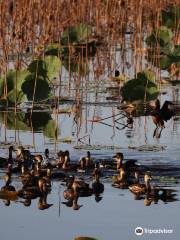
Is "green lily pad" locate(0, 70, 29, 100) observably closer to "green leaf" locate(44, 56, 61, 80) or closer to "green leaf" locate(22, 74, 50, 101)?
"green leaf" locate(22, 74, 50, 101)

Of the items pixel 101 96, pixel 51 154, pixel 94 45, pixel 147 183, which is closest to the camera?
pixel 147 183

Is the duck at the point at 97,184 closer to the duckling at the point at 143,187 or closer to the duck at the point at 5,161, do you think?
the duckling at the point at 143,187

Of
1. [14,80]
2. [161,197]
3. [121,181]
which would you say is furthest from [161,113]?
[161,197]

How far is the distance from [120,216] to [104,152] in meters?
2.41

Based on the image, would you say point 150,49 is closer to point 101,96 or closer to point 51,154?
point 101,96

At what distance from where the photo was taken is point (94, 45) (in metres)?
16.9

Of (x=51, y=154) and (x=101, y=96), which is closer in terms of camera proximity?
(x=51, y=154)

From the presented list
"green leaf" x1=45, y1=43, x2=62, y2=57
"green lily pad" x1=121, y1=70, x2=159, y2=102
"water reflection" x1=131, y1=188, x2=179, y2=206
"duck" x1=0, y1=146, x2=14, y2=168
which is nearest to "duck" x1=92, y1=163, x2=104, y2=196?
"water reflection" x1=131, y1=188, x2=179, y2=206

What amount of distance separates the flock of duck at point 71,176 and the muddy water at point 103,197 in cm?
7

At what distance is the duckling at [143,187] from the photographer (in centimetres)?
851

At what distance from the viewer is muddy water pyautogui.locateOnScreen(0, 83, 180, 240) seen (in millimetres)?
7523

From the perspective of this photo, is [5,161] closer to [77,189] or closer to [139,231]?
[77,189]

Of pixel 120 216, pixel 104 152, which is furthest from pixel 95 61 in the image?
pixel 120 216

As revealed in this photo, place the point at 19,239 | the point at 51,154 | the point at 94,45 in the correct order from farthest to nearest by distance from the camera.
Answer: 1. the point at 94,45
2. the point at 51,154
3. the point at 19,239
